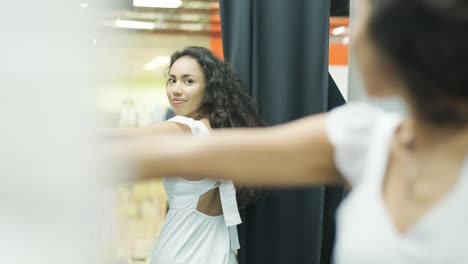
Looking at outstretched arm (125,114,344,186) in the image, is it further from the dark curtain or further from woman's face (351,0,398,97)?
the dark curtain

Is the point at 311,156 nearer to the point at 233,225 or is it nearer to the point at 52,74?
the point at 52,74

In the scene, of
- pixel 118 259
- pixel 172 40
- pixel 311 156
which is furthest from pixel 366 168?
pixel 172 40

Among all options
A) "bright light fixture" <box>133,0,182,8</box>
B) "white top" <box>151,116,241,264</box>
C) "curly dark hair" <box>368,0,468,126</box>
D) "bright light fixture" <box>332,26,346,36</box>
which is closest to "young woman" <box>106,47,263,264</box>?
"white top" <box>151,116,241,264</box>

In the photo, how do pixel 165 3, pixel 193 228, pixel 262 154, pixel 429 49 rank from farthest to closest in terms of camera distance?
pixel 165 3 < pixel 193 228 < pixel 262 154 < pixel 429 49

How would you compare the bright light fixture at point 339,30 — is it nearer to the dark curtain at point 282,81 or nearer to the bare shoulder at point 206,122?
the dark curtain at point 282,81

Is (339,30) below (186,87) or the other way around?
the other way around

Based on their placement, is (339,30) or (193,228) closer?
(193,228)

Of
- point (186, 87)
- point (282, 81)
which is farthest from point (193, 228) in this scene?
point (282, 81)

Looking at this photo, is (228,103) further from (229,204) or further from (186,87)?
(229,204)

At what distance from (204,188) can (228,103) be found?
0.31 meters

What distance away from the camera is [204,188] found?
2029mm

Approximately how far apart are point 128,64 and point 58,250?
0.53 feet

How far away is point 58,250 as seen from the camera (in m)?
0.47

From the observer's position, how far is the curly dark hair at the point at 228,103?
82.5 inches
